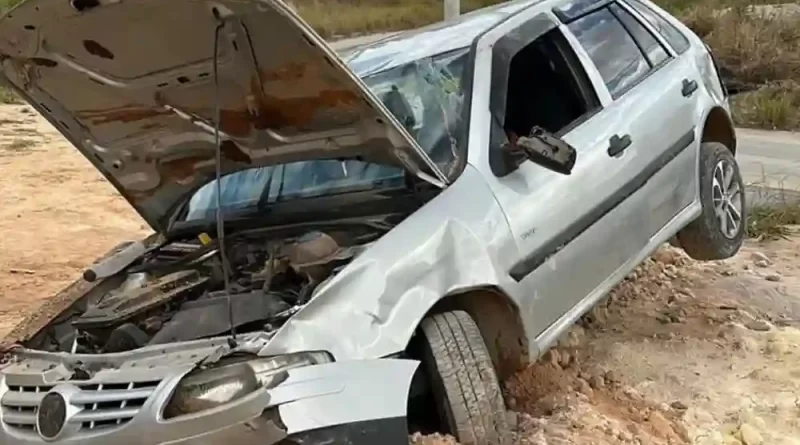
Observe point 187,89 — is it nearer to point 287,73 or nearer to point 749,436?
point 287,73

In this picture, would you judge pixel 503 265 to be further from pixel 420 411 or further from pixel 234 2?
pixel 234 2

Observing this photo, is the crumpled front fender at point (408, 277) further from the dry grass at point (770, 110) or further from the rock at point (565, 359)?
the dry grass at point (770, 110)

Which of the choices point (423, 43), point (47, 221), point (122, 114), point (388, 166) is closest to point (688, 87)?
point (423, 43)

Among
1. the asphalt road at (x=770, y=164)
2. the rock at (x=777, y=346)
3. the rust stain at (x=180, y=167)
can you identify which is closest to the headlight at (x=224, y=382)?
the rust stain at (x=180, y=167)

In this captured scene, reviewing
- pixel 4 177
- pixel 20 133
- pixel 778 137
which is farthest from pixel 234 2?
pixel 20 133

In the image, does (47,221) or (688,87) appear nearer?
(688,87)

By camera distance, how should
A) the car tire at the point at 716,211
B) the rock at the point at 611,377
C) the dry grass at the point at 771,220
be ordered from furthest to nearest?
1. the dry grass at the point at 771,220
2. the car tire at the point at 716,211
3. the rock at the point at 611,377

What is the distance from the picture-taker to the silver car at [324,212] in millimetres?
3631

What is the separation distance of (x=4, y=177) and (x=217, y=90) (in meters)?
9.20

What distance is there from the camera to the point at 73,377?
3.78 metres

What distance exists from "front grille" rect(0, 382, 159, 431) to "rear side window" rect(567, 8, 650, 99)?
306cm

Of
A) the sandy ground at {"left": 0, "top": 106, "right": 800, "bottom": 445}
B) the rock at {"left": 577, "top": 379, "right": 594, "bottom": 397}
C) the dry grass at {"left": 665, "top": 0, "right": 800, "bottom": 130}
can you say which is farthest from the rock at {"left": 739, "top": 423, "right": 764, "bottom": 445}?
the dry grass at {"left": 665, "top": 0, "right": 800, "bottom": 130}

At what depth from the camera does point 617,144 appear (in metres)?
5.38

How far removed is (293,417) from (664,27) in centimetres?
408
